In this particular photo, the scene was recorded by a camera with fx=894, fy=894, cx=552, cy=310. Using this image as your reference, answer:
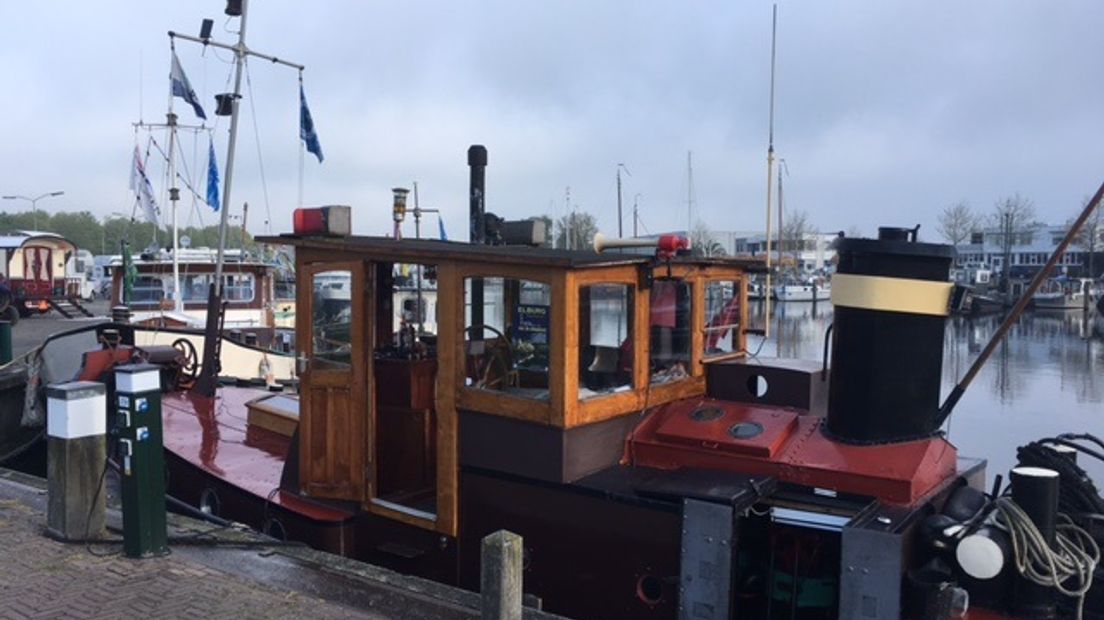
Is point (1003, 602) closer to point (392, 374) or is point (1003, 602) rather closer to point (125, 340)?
point (392, 374)

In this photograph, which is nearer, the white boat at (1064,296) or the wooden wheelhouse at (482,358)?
the wooden wheelhouse at (482,358)

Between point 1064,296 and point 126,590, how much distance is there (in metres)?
65.1

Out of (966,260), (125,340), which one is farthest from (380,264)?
(966,260)

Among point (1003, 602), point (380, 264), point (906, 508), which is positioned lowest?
point (1003, 602)

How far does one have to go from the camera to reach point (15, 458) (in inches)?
423

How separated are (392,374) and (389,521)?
109 cm

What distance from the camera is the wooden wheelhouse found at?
218 inches

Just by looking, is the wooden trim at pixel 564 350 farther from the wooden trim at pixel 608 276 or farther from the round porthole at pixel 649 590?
the round porthole at pixel 649 590

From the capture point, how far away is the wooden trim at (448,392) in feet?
19.2

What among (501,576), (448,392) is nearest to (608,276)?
(448,392)

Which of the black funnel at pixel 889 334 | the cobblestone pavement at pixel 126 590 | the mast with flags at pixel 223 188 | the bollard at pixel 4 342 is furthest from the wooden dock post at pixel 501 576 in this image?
the bollard at pixel 4 342

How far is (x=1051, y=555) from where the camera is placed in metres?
4.41

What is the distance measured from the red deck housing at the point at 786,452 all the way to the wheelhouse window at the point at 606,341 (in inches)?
16.8

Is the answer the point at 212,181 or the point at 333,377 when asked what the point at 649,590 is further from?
the point at 212,181
